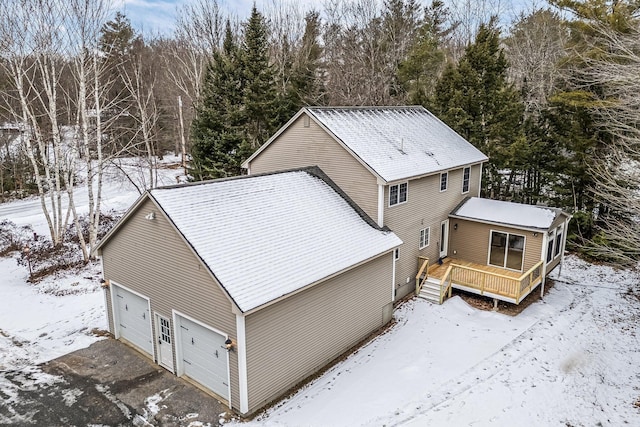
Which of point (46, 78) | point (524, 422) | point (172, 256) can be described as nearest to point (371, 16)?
point (46, 78)

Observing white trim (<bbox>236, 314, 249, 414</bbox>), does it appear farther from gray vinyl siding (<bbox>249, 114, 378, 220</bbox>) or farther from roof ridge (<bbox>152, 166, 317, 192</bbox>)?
gray vinyl siding (<bbox>249, 114, 378, 220</bbox>)

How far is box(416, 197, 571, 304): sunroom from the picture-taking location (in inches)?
595

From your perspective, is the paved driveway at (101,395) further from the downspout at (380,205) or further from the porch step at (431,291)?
the porch step at (431,291)

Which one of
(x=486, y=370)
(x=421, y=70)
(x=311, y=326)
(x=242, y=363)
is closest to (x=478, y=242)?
(x=486, y=370)

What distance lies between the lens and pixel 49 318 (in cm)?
1462

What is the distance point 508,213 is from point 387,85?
1623 centimetres

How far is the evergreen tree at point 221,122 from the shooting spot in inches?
1008

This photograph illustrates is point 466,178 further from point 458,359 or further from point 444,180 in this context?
point 458,359

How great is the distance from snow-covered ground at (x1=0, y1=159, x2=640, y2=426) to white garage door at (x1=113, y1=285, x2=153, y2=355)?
42.5 inches

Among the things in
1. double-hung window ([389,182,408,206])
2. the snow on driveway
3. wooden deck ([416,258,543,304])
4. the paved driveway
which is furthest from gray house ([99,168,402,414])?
wooden deck ([416,258,543,304])

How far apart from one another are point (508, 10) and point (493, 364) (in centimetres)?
3591

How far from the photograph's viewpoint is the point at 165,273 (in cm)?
1088

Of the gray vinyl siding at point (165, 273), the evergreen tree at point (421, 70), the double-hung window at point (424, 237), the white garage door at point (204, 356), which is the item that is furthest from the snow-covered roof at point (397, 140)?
the white garage door at point (204, 356)

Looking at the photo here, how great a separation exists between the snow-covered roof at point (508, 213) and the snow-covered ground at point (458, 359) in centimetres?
303
